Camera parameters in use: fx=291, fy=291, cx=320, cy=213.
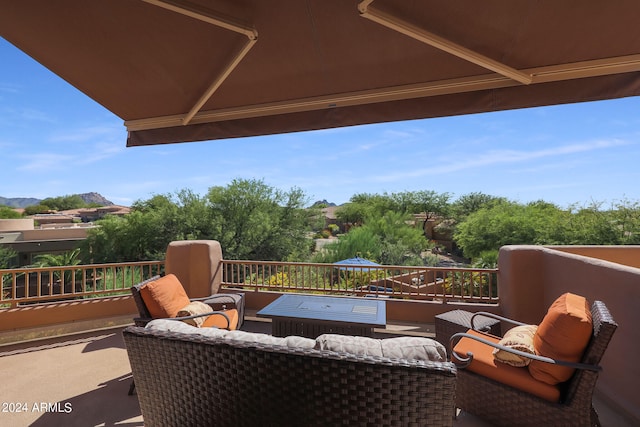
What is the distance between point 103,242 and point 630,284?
70.2ft

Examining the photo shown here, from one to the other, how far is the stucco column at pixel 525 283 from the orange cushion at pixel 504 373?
1.71 metres

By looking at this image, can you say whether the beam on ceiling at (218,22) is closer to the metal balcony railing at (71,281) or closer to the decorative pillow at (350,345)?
the decorative pillow at (350,345)

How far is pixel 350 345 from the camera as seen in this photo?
1218 mm

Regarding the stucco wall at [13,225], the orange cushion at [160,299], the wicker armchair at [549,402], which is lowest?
the wicker armchair at [549,402]

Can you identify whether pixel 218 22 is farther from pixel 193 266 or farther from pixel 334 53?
pixel 193 266

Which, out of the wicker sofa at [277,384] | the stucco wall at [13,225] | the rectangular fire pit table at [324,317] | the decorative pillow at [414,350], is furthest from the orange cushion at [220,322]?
the stucco wall at [13,225]

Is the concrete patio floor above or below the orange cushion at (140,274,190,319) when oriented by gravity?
below

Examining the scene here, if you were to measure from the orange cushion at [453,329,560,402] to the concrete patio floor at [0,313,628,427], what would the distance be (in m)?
0.47

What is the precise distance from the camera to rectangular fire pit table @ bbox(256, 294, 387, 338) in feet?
9.19

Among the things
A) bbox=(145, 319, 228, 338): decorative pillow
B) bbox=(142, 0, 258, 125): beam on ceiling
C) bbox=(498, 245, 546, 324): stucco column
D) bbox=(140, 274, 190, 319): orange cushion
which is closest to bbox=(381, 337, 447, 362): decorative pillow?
bbox=(145, 319, 228, 338): decorative pillow

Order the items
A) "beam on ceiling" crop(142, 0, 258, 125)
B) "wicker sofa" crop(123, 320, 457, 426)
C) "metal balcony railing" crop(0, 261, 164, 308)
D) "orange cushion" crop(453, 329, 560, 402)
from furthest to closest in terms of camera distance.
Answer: "metal balcony railing" crop(0, 261, 164, 308) < "beam on ceiling" crop(142, 0, 258, 125) < "orange cushion" crop(453, 329, 560, 402) < "wicker sofa" crop(123, 320, 457, 426)

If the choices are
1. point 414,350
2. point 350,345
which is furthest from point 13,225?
point 414,350

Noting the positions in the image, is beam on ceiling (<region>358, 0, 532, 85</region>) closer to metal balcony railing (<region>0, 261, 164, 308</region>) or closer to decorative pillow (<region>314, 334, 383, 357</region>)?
decorative pillow (<region>314, 334, 383, 357</region>)

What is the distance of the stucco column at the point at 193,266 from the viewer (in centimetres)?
455
